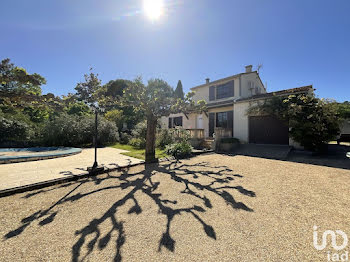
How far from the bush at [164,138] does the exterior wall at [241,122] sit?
17.8 feet

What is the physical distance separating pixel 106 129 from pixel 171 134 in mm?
7257

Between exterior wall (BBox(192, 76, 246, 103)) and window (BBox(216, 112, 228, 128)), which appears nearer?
window (BBox(216, 112, 228, 128))

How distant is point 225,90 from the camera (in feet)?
48.3

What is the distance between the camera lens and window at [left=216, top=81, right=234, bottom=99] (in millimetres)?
14206

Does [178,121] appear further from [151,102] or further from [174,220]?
A: [174,220]

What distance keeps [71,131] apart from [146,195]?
41.2 feet

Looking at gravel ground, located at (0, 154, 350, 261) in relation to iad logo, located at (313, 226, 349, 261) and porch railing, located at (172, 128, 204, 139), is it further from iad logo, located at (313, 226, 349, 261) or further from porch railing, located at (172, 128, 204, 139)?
porch railing, located at (172, 128, 204, 139)

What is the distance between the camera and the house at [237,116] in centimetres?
998

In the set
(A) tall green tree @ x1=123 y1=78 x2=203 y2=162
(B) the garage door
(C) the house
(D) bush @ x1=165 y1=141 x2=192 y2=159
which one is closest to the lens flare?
(A) tall green tree @ x1=123 y1=78 x2=203 y2=162

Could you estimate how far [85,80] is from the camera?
23.0 feet

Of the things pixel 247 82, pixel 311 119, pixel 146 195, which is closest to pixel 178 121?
pixel 247 82

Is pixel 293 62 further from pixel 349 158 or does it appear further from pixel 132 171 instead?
pixel 132 171

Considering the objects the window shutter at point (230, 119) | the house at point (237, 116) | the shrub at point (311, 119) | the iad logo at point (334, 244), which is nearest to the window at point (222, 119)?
the house at point (237, 116)

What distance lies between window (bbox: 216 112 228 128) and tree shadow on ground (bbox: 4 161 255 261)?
7.75 meters
